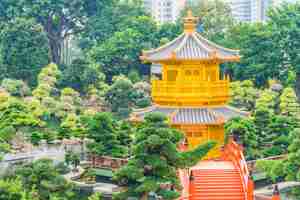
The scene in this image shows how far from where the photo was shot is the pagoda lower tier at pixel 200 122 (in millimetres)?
33438

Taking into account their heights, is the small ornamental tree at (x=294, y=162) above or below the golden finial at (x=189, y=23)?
below

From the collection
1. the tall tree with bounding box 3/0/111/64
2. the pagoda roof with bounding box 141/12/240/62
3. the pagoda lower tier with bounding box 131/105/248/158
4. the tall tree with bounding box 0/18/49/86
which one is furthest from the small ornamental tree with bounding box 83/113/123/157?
the tall tree with bounding box 3/0/111/64

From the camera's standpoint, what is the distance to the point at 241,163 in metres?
30.7

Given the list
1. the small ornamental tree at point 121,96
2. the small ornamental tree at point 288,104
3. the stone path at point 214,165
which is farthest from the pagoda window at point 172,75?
the small ornamental tree at point 121,96

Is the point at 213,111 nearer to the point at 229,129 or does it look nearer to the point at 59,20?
the point at 229,129

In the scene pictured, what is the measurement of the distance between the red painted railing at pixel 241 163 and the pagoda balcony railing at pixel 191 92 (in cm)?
172

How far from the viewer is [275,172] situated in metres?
30.2

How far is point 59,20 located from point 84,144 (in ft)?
91.9

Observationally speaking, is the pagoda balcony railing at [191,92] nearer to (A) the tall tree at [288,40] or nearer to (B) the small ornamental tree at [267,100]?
(B) the small ornamental tree at [267,100]

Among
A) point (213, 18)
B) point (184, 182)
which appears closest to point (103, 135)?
point (184, 182)

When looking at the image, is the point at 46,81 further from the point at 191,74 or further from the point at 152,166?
the point at 152,166

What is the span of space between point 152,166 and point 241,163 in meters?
4.88

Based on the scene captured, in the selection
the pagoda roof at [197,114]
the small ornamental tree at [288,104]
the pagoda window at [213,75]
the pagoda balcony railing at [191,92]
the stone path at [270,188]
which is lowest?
the stone path at [270,188]

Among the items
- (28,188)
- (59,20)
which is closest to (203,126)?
(28,188)
